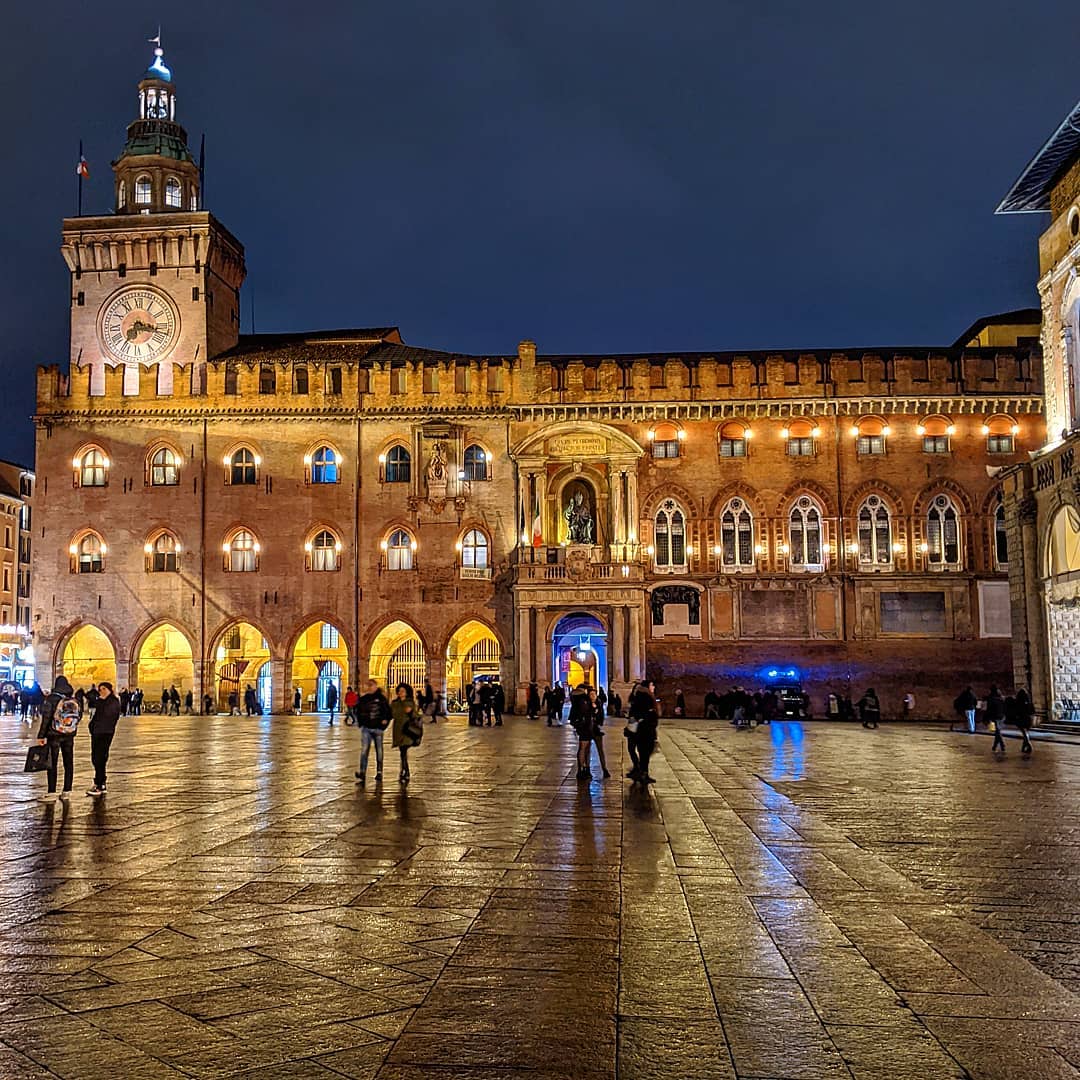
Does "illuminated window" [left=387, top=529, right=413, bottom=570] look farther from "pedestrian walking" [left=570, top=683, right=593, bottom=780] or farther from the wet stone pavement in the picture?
the wet stone pavement

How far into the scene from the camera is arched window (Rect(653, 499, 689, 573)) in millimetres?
48822

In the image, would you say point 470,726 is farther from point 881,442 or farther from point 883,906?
point 883,906

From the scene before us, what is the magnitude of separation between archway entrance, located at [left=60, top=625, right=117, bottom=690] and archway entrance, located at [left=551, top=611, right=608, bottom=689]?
1937cm

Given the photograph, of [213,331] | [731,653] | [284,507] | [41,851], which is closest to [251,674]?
[284,507]

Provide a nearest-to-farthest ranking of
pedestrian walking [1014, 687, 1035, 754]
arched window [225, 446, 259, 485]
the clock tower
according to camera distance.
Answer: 1. pedestrian walking [1014, 687, 1035, 754]
2. arched window [225, 446, 259, 485]
3. the clock tower

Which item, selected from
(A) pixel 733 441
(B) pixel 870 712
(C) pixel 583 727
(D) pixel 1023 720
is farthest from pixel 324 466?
(C) pixel 583 727

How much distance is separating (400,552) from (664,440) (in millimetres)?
12090

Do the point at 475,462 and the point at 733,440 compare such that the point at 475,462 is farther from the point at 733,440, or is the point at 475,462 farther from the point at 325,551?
the point at 733,440

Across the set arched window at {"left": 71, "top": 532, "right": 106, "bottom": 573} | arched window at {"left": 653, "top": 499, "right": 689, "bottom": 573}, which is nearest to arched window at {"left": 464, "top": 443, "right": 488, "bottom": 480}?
arched window at {"left": 653, "top": 499, "right": 689, "bottom": 573}

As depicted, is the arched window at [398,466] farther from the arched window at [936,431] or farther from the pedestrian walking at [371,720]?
the pedestrian walking at [371,720]

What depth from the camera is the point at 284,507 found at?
50219mm

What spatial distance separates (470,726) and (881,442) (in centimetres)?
2206

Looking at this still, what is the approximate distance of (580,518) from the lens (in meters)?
48.7

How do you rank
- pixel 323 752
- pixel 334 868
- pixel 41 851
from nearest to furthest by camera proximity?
pixel 334 868 < pixel 41 851 < pixel 323 752
